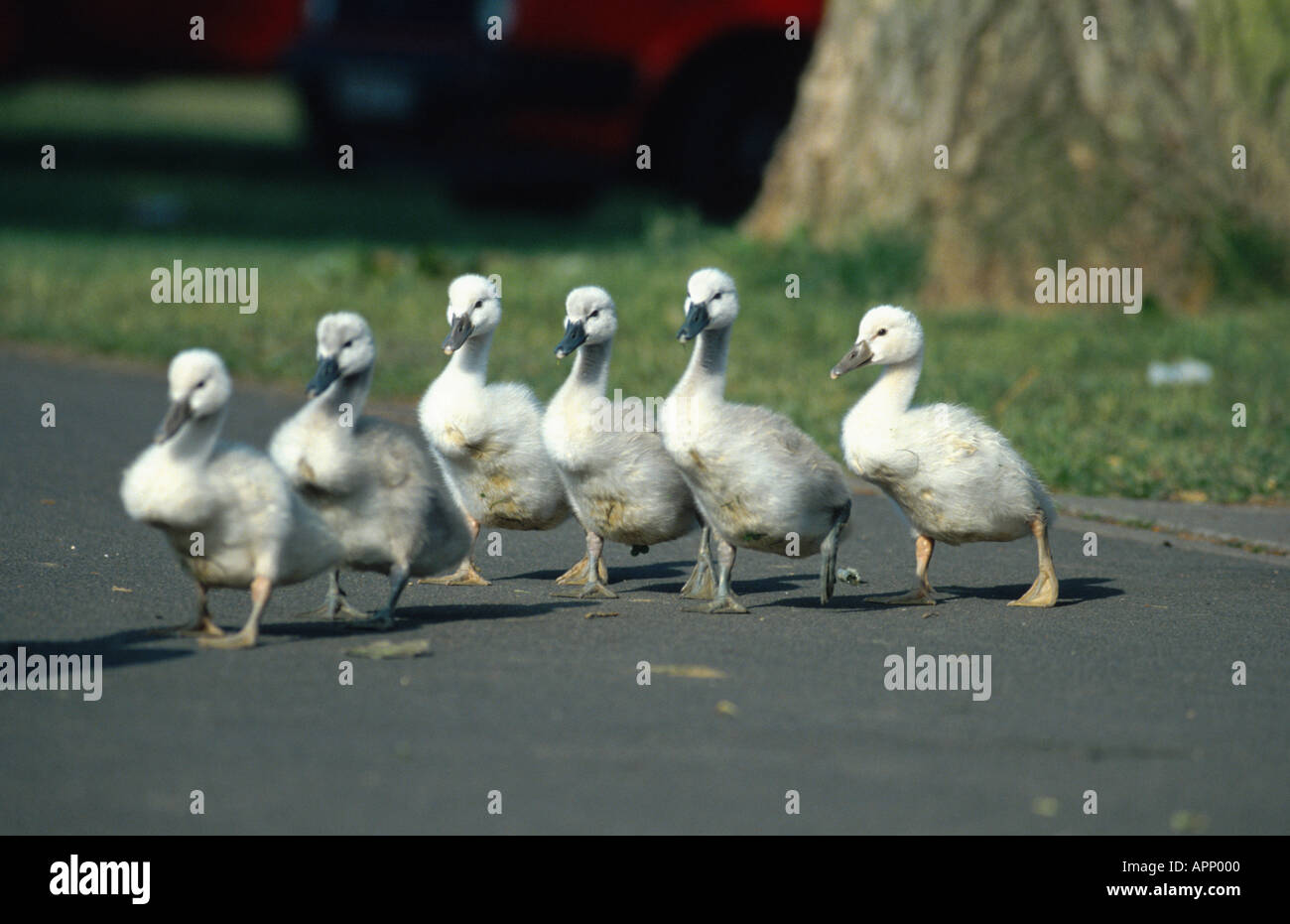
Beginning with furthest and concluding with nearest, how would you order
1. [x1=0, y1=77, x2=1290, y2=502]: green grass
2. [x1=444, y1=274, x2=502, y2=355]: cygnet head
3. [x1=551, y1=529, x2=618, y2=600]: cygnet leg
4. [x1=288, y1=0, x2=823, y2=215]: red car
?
[x1=288, y1=0, x2=823, y2=215]: red car
[x1=0, y1=77, x2=1290, y2=502]: green grass
[x1=444, y1=274, x2=502, y2=355]: cygnet head
[x1=551, y1=529, x2=618, y2=600]: cygnet leg

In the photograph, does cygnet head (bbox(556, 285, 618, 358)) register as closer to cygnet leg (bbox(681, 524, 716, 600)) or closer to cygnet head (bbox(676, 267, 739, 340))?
cygnet head (bbox(676, 267, 739, 340))

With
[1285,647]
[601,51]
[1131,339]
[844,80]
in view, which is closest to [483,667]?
[1285,647]

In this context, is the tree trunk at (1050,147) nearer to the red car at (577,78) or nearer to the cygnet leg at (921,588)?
the red car at (577,78)

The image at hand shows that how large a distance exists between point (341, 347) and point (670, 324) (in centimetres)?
745

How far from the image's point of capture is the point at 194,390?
20.9 feet

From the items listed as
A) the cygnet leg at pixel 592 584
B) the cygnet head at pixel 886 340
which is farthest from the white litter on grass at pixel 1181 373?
the cygnet leg at pixel 592 584

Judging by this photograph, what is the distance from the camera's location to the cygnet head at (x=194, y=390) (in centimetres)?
632

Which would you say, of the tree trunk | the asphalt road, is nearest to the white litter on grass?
the tree trunk

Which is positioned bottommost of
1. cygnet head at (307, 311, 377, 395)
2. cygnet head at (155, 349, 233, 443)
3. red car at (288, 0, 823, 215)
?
cygnet head at (155, 349, 233, 443)

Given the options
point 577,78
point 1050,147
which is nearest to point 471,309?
point 1050,147

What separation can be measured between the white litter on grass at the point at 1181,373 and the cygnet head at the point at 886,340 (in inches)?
209

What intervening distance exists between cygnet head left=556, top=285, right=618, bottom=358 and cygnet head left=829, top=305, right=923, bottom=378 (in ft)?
3.01

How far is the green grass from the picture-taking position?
1105cm

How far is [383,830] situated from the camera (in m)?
4.86
